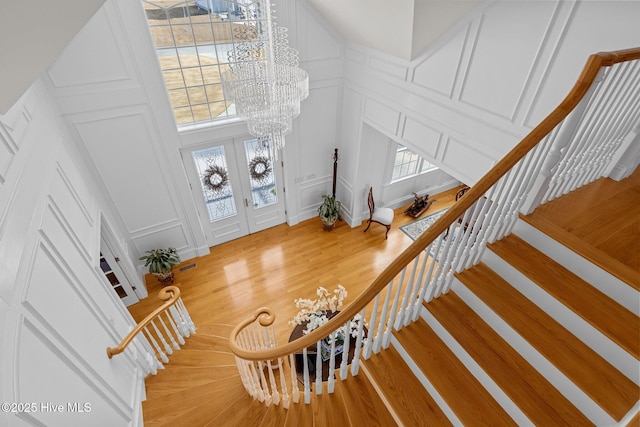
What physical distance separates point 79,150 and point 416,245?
4249 mm

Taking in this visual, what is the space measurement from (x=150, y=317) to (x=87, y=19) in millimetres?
2565

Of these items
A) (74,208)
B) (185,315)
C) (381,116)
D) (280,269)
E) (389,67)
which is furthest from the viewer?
(280,269)

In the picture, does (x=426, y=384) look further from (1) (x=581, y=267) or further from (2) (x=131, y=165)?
(2) (x=131, y=165)

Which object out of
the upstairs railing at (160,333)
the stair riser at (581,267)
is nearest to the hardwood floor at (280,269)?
the upstairs railing at (160,333)

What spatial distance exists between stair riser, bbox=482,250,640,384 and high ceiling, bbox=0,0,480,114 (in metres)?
2.43

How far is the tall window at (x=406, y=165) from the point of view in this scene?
6.26 meters

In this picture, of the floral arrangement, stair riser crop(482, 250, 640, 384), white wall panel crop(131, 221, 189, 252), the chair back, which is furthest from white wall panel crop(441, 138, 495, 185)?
white wall panel crop(131, 221, 189, 252)

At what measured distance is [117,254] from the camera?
4.25 metres

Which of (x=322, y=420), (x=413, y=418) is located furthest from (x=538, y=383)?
(x=322, y=420)

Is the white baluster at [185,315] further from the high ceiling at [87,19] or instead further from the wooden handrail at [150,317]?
the high ceiling at [87,19]

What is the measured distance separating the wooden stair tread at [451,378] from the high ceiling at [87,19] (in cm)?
269

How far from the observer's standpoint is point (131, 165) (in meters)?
4.28

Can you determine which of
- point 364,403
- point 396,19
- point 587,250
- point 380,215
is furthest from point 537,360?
point 380,215

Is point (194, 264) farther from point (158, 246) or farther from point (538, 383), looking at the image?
point (538, 383)
